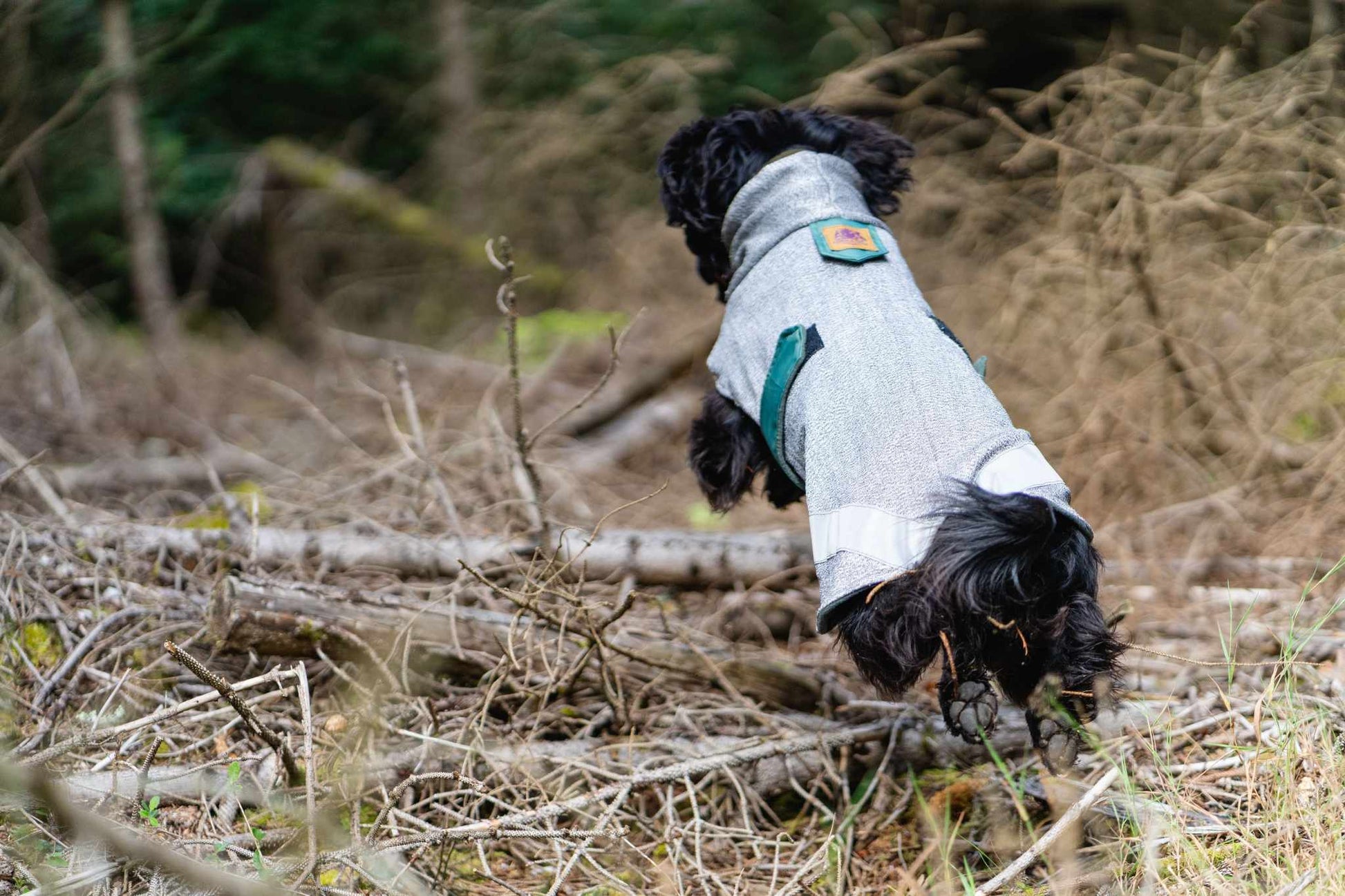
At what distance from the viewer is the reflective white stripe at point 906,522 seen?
1.70 meters

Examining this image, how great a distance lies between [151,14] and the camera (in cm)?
599

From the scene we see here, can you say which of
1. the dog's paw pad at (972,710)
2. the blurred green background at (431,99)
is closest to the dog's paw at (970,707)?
the dog's paw pad at (972,710)

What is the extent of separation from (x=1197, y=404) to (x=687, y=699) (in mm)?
2630

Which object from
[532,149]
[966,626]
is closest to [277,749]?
[966,626]

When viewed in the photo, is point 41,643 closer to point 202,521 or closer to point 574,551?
point 202,521

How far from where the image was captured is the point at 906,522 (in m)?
1.71

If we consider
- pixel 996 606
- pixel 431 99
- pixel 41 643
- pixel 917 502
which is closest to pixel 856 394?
pixel 917 502

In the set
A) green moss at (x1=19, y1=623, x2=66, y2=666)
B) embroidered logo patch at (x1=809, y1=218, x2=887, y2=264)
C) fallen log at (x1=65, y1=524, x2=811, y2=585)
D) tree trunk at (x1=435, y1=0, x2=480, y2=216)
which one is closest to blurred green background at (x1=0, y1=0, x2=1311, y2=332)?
tree trunk at (x1=435, y1=0, x2=480, y2=216)

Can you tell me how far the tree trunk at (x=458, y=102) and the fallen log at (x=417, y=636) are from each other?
587 centimetres

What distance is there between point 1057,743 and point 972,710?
7.5 inches

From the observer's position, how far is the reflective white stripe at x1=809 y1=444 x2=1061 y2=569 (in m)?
1.70

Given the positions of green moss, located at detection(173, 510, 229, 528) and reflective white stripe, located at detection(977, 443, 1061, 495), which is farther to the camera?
green moss, located at detection(173, 510, 229, 528)

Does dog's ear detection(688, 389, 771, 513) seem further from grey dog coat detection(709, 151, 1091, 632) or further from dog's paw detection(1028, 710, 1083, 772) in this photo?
dog's paw detection(1028, 710, 1083, 772)

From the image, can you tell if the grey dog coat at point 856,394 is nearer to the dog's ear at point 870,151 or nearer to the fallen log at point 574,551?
the dog's ear at point 870,151
